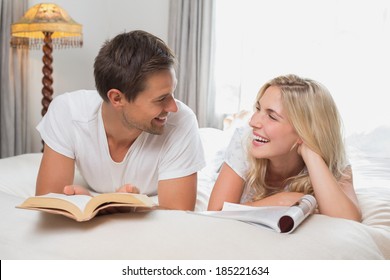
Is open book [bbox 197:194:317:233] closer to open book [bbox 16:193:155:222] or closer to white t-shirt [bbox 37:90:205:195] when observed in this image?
open book [bbox 16:193:155:222]

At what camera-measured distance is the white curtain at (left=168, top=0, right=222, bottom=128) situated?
4.17 meters

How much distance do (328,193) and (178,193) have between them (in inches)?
20.0

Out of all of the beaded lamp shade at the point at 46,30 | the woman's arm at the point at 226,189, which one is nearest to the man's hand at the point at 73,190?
the woman's arm at the point at 226,189

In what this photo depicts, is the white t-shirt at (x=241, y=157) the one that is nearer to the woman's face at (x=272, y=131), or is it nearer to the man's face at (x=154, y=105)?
the woman's face at (x=272, y=131)

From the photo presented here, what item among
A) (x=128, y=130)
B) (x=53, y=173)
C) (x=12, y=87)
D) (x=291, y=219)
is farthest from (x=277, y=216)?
(x=12, y=87)

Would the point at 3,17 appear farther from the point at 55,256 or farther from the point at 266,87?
the point at 55,256

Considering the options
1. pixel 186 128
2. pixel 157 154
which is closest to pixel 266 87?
pixel 186 128

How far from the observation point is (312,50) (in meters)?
3.66

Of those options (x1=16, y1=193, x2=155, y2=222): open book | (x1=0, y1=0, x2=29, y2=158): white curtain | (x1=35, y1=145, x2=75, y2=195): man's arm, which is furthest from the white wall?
(x1=16, y1=193, x2=155, y2=222): open book

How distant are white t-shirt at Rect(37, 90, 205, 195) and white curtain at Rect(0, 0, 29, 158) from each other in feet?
6.70

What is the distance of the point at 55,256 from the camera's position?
1.03m

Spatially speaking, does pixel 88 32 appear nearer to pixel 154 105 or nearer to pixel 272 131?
pixel 154 105

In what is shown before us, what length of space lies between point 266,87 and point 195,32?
2.60 meters

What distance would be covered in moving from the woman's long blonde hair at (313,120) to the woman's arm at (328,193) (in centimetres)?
4
